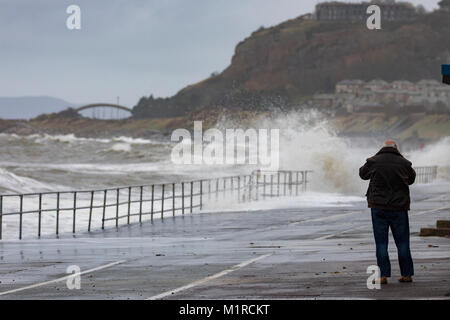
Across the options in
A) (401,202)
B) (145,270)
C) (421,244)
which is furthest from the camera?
(421,244)

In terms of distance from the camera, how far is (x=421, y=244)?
17281 millimetres

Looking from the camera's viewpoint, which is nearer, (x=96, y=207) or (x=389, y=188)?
(x=389, y=188)

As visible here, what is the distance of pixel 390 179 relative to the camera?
437 inches

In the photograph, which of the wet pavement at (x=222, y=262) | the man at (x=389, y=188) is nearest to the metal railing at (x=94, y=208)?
the wet pavement at (x=222, y=262)

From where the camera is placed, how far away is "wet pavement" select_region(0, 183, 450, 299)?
37.1 feet

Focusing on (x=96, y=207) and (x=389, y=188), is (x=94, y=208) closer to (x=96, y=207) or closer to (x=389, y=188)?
(x=96, y=207)

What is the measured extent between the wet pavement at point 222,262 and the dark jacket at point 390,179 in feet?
3.32

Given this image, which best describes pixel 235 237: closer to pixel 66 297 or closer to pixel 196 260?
pixel 196 260

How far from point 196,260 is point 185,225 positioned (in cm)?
1079

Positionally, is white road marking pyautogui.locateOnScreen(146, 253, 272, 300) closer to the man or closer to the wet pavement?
the wet pavement

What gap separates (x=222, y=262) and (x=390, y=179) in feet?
15.7

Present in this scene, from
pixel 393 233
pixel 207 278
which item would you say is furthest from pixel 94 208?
pixel 393 233
